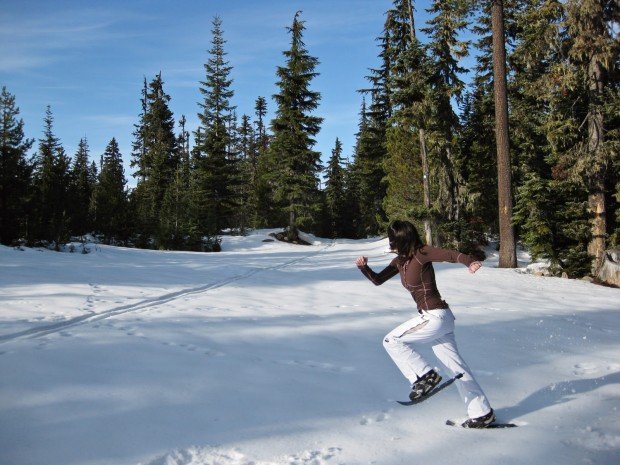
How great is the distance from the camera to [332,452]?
3.40m

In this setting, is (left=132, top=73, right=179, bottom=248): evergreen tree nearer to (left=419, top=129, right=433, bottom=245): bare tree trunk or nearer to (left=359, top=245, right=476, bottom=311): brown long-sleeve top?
(left=419, top=129, right=433, bottom=245): bare tree trunk

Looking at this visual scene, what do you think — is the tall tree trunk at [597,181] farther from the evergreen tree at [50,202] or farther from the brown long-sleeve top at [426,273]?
the evergreen tree at [50,202]

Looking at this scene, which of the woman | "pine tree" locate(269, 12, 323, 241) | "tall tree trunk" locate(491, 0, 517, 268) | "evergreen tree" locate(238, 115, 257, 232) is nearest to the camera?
the woman

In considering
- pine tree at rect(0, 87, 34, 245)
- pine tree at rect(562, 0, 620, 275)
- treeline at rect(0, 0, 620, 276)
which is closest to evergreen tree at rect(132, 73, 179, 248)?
treeline at rect(0, 0, 620, 276)

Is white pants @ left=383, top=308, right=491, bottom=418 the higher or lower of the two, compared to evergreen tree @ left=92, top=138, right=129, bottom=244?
lower

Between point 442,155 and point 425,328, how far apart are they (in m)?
19.5

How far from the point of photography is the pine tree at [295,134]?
3195 centimetres

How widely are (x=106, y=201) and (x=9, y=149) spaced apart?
270 inches

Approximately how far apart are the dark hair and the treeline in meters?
12.6

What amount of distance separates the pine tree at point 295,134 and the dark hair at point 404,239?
2741cm

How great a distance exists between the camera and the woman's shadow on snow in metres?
4.31

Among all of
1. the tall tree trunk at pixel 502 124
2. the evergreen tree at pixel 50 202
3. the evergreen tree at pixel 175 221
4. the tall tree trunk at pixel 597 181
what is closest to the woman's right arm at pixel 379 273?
the tall tree trunk at pixel 502 124

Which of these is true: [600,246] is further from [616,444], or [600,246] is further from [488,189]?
[616,444]

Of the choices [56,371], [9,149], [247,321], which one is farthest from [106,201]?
[56,371]
